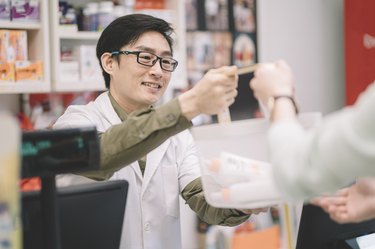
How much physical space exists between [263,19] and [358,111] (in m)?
3.42

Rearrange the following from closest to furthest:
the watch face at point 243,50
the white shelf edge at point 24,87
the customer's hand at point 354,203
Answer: the customer's hand at point 354,203
the white shelf edge at point 24,87
the watch face at point 243,50

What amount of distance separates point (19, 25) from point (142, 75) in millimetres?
1117

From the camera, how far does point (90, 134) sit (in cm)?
105

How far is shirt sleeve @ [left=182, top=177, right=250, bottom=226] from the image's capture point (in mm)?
1760

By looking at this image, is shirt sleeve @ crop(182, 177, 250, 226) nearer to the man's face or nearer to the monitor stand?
the man's face

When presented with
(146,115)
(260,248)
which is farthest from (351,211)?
(260,248)

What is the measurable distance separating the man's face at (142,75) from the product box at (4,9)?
1.05 meters

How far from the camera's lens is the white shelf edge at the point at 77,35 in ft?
9.43

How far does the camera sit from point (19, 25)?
108 inches

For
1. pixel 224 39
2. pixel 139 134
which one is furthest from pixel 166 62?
pixel 224 39

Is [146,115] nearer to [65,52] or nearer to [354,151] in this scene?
[354,151]

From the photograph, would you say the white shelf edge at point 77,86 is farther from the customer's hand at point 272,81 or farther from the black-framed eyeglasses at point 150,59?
the customer's hand at point 272,81

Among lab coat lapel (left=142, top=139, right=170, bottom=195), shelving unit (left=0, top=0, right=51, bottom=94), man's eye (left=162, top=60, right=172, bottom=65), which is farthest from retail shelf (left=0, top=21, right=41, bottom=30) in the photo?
lab coat lapel (left=142, top=139, right=170, bottom=195)

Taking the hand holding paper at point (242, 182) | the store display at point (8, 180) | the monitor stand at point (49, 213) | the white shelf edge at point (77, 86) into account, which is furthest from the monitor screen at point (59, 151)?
the white shelf edge at point (77, 86)
